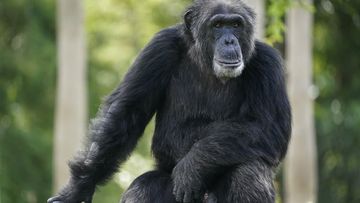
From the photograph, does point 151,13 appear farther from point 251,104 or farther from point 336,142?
point 251,104

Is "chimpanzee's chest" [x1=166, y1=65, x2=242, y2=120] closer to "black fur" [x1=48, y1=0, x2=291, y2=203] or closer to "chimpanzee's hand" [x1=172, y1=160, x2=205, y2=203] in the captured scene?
"black fur" [x1=48, y1=0, x2=291, y2=203]

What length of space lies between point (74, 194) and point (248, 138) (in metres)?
1.94

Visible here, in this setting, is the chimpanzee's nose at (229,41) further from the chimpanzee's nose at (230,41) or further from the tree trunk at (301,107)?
the tree trunk at (301,107)

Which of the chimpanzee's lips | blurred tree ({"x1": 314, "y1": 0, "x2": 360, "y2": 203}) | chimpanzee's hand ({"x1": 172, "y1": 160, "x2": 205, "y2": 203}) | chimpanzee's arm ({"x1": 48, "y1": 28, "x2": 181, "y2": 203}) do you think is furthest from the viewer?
blurred tree ({"x1": 314, "y1": 0, "x2": 360, "y2": 203})

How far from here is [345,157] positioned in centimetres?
3041

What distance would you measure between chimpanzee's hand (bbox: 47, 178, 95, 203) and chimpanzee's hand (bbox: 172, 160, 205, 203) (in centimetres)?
100

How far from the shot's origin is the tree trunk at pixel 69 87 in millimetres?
23188

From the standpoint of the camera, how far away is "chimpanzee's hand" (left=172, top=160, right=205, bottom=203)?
956 cm

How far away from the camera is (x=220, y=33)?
394 inches

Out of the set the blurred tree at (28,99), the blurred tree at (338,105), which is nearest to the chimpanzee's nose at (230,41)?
the blurred tree at (338,105)

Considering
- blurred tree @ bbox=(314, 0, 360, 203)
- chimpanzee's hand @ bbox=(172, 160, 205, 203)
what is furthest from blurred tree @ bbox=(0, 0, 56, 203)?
chimpanzee's hand @ bbox=(172, 160, 205, 203)

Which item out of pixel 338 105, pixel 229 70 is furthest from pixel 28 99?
pixel 229 70

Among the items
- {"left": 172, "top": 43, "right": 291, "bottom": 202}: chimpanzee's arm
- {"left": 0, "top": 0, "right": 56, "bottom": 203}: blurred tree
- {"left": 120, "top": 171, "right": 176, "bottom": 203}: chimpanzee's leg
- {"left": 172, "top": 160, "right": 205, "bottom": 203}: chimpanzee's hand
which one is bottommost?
{"left": 0, "top": 0, "right": 56, "bottom": 203}: blurred tree

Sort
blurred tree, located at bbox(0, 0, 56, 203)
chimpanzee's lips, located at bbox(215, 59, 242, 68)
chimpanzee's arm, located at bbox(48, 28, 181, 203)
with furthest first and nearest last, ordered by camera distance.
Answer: blurred tree, located at bbox(0, 0, 56, 203)
chimpanzee's arm, located at bbox(48, 28, 181, 203)
chimpanzee's lips, located at bbox(215, 59, 242, 68)
